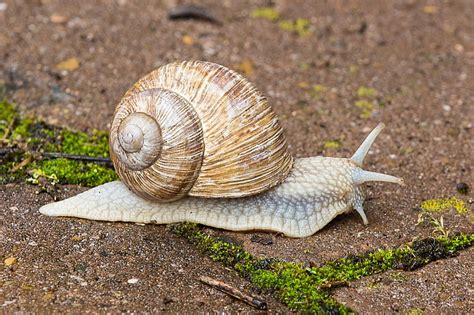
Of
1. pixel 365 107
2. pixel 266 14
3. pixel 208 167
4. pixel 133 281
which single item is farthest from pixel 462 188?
pixel 266 14

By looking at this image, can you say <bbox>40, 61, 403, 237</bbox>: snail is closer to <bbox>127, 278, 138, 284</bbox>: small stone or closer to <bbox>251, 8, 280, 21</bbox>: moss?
<bbox>127, 278, 138, 284</bbox>: small stone

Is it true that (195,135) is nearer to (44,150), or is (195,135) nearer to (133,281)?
(133,281)

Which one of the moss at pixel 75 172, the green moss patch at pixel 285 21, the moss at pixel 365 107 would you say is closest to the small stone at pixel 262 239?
the moss at pixel 75 172

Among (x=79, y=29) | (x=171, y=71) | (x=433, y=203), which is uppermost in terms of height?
(x=171, y=71)

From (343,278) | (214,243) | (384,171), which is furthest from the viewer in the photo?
(384,171)

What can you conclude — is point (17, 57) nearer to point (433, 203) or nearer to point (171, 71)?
point (171, 71)

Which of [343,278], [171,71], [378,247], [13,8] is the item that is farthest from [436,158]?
[13,8]
